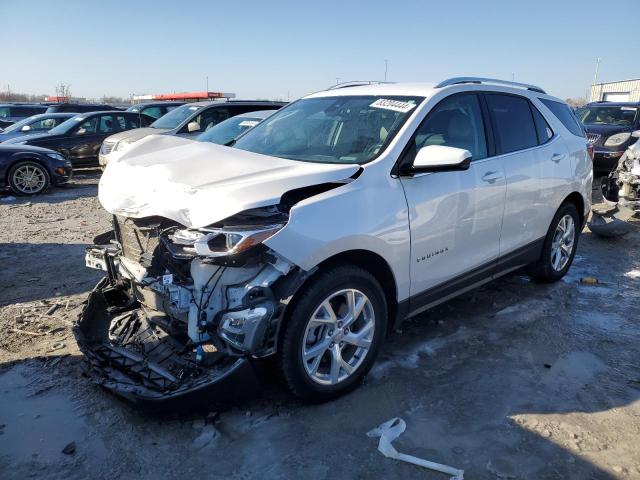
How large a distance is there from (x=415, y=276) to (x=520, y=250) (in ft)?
5.21

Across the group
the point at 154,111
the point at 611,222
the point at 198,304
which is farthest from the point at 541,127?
the point at 154,111

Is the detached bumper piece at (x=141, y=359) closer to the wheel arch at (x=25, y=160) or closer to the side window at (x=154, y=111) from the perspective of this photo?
the wheel arch at (x=25, y=160)

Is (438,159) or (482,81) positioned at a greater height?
(482,81)

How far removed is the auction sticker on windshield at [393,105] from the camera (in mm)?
3557

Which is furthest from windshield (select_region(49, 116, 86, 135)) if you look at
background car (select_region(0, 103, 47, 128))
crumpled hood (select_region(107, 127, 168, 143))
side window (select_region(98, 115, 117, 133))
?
background car (select_region(0, 103, 47, 128))

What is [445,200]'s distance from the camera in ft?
11.3

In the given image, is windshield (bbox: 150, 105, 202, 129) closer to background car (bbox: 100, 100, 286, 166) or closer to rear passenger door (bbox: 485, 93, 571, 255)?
background car (bbox: 100, 100, 286, 166)

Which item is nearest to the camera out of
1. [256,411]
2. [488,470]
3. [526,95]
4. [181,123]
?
[488,470]

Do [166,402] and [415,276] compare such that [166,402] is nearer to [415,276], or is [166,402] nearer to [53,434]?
[53,434]

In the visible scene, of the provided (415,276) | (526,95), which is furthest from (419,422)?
(526,95)

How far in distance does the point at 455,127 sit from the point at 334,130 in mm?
913

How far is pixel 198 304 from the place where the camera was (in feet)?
9.11

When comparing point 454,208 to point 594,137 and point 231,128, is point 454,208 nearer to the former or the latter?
point 231,128

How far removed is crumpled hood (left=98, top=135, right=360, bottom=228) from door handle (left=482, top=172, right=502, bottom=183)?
131cm
